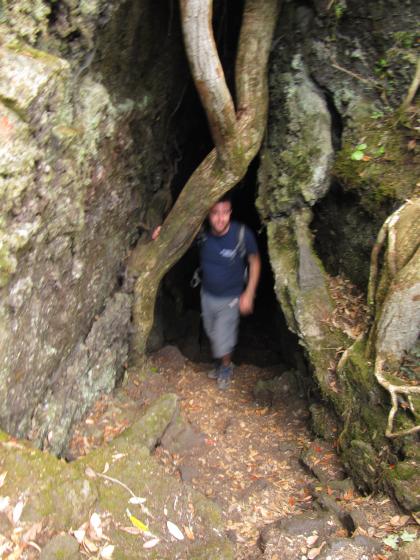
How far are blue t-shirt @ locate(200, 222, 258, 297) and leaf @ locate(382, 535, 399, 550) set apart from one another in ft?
9.21

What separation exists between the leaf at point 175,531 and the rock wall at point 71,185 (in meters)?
1.28

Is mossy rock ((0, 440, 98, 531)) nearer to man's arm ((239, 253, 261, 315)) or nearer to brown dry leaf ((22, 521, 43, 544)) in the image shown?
brown dry leaf ((22, 521, 43, 544))

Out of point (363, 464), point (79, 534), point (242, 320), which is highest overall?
point (79, 534)

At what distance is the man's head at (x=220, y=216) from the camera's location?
4824mm

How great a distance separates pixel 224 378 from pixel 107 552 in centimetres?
316

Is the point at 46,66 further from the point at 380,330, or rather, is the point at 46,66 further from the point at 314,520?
the point at 314,520

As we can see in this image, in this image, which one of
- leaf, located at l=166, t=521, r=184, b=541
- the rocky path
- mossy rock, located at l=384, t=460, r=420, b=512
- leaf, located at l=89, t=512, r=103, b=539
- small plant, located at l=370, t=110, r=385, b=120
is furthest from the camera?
small plant, located at l=370, t=110, r=385, b=120

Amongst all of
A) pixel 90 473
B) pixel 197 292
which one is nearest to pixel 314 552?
pixel 90 473

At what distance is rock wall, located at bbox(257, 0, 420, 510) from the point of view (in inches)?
166

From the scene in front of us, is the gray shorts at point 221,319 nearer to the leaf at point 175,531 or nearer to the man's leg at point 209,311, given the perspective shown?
the man's leg at point 209,311

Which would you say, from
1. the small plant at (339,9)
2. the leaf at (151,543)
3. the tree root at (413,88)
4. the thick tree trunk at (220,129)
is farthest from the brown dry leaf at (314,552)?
the small plant at (339,9)

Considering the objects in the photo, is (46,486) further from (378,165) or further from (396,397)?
(378,165)

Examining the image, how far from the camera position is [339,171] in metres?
4.82

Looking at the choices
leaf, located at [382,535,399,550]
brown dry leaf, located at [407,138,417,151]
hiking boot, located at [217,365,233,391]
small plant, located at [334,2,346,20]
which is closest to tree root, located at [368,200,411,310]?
brown dry leaf, located at [407,138,417,151]
